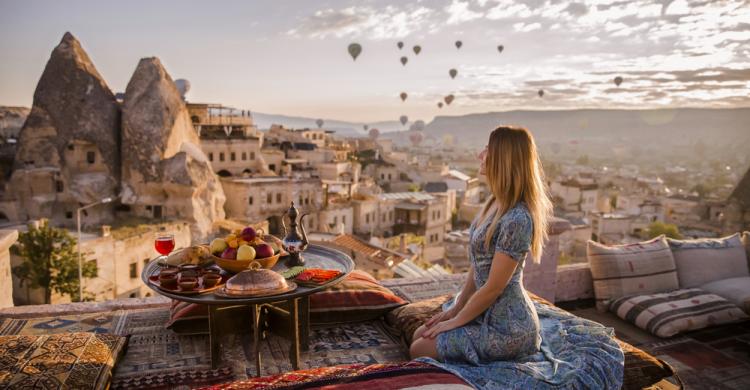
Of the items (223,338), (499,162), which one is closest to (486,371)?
(499,162)

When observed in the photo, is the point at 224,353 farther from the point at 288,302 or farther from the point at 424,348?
the point at 424,348

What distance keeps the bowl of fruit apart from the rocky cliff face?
2253 cm

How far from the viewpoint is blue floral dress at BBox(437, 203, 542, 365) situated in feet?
11.0

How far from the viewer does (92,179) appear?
1034 inches

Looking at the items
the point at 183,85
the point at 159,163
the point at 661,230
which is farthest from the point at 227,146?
the point at 661,230

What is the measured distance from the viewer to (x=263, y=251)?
4.04m

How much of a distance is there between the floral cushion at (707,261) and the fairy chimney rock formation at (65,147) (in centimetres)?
2643

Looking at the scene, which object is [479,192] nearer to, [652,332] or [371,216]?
[371,216]

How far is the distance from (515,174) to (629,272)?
125 inches

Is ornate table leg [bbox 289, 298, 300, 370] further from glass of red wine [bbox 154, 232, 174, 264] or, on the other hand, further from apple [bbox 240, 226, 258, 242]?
glass of red wine [bbox 154, 232, 174, 264]

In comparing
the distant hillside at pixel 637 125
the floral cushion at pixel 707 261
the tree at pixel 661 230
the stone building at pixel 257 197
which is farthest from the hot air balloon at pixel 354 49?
the distant hillside at pixel 637 125

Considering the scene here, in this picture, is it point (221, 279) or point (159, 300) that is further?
A: point (159, 300)

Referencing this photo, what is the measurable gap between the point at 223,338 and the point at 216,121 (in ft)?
123

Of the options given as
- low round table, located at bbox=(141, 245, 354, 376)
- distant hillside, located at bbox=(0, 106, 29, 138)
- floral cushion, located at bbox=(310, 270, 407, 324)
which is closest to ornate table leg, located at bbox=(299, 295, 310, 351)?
low round table, located at bbox=(141, 245, 354, 376)
